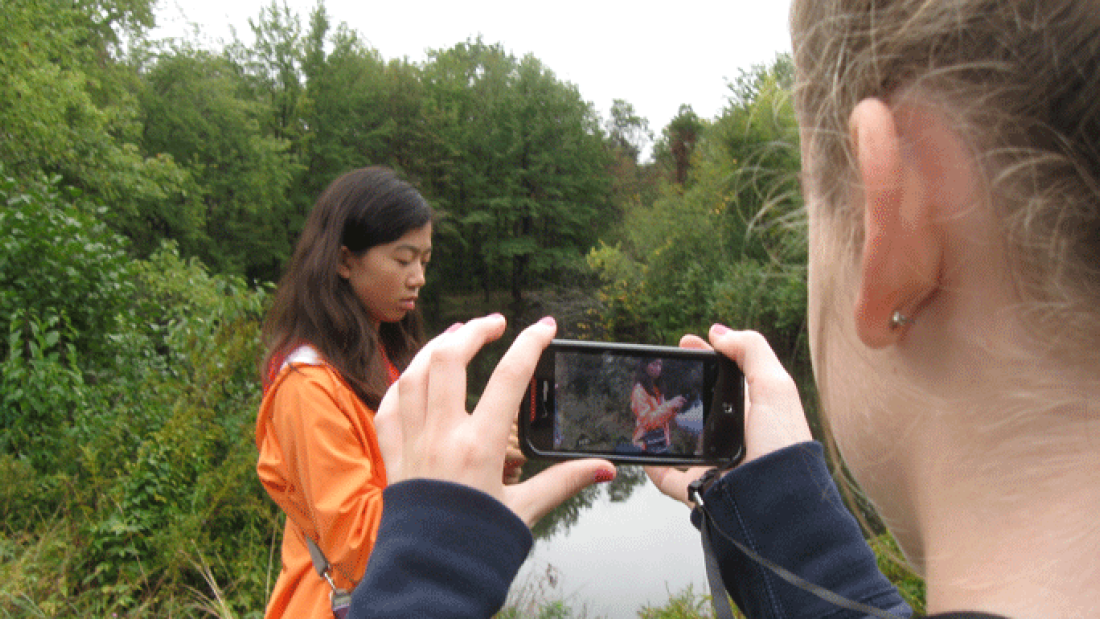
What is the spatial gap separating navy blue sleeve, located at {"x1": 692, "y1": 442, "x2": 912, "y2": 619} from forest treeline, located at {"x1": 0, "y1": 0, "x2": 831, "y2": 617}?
176 millimetres

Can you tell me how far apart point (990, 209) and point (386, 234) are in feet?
6.71

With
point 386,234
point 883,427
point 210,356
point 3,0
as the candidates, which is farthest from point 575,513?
point 3,0

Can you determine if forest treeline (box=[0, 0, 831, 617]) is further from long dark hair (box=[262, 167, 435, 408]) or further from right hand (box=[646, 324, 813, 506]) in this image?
long dark hair (box=[262, 167, 435, 408])

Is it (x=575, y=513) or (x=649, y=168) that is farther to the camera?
(x=649, y=168)

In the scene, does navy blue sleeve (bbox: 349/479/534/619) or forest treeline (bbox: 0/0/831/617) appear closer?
navy blue sleeve (bbox: 349/479/534/619)

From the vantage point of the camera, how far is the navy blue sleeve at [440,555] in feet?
2.46

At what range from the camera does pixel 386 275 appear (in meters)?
2.36

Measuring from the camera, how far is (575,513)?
25.3ft

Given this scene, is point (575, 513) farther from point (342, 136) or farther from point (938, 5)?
point (342, 136)

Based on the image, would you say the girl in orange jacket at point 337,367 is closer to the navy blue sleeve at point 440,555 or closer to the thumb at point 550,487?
the thumb at point 550,487

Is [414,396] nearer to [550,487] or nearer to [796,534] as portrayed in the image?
[550,487]

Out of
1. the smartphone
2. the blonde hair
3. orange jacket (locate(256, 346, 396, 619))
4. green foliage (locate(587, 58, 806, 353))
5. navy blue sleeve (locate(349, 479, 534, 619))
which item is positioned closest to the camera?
the blonde hair

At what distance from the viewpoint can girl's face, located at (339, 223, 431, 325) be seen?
2.35 m

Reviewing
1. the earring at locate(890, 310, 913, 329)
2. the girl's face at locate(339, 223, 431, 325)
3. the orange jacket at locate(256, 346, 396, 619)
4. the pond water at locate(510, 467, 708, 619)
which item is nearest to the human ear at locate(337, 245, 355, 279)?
the girl's face at locate(339, 223, 431, 325)
